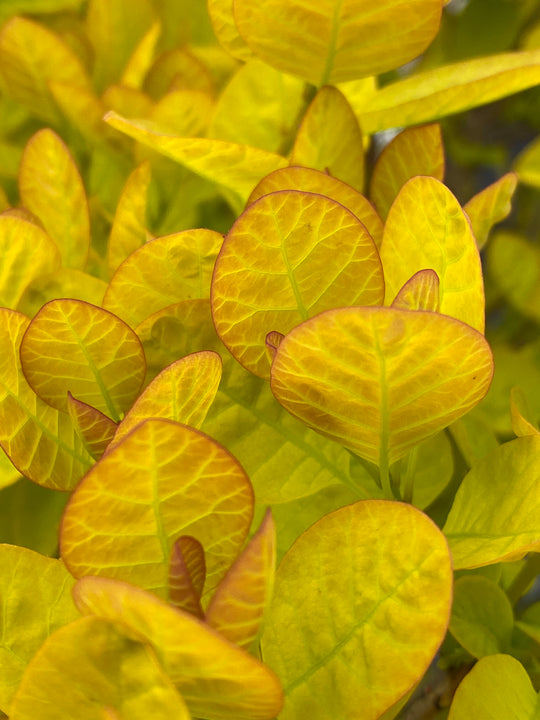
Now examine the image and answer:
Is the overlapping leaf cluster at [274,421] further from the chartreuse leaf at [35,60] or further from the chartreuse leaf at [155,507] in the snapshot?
the chartreuse leaf at [35,60]

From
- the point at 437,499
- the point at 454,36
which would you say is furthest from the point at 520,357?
the point at 454,36

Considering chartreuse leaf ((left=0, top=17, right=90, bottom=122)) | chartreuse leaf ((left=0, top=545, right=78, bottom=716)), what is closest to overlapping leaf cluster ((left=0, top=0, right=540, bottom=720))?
chartreuse leaf ((left=0, top=545, right=78, bottom=716))

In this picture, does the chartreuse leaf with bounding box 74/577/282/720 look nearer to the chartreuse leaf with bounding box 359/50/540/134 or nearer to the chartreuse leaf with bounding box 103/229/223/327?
the chartreuse leaf with bounding box 103/229/223/327

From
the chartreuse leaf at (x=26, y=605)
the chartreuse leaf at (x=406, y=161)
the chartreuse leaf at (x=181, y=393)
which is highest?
the chartreuse leaf at (x=406, y=161)

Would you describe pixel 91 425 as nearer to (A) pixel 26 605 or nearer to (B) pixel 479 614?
(A) pixel 26 605

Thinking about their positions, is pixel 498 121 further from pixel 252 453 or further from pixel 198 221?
pixel 252 453

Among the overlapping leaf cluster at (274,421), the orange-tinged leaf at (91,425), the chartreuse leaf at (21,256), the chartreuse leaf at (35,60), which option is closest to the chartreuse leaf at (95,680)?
the overlapping leaf cluster at (274,421)

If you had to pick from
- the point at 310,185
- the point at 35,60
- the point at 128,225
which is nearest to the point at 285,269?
the point at 310,185
